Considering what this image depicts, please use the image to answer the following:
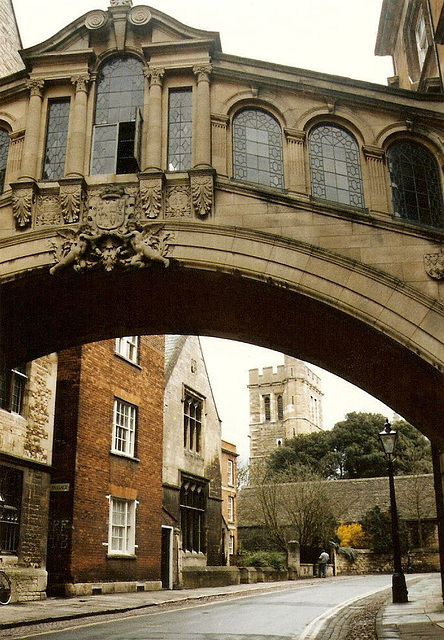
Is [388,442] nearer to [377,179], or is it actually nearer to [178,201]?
[377,179]

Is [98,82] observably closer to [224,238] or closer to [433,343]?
[224,238]

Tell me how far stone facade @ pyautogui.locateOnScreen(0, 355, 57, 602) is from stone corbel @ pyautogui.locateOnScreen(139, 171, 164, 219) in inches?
340

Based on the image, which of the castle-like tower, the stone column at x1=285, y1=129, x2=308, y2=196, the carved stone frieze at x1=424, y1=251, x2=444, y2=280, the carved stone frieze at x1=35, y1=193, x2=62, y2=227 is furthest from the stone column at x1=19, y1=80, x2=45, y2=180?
the castle-like tower

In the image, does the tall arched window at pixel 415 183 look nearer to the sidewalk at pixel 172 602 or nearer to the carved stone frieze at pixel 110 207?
the carved stone frieze at pixel 110 207

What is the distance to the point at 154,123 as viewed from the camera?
41.2 ft

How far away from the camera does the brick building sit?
21219mm

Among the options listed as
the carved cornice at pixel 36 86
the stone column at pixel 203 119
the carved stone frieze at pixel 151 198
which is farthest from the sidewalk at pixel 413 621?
the carved cornice at pixel 36 86

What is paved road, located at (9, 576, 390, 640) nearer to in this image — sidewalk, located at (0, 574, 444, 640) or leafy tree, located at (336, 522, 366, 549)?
sidewalk, located at (0, 574, 444, 640)

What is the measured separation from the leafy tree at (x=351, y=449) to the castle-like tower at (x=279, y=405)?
2473 cm

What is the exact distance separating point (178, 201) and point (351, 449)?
6122 centimetres

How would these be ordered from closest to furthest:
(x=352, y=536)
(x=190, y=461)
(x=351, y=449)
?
1. (x=190, y=461)
2. (x=352, y=536)
3. (x=351, y=449)

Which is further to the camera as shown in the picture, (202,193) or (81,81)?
(81,81)

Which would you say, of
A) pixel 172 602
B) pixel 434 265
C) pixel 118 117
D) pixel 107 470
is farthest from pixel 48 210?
pixel 107 470

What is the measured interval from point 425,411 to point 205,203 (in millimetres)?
5798
